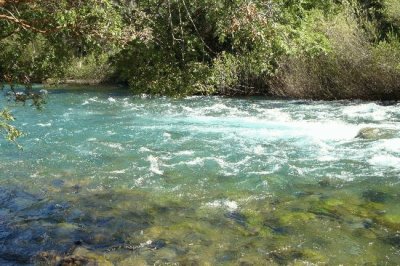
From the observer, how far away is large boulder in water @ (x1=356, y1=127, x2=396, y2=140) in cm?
1448

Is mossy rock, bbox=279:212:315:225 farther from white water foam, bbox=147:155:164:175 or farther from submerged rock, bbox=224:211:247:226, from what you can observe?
white water foam, bbox=147:155:164:175

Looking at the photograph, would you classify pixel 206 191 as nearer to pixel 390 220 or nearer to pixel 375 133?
pixel 390 220

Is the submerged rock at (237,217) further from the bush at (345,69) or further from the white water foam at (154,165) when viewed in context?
the bush at (345,69)

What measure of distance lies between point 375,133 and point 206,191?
23.9 feet

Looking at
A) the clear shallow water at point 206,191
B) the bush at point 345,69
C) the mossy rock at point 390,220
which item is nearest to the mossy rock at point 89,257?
the clear shallow water at point 206,191

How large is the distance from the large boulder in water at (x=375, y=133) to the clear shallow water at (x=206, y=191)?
0.06 metres

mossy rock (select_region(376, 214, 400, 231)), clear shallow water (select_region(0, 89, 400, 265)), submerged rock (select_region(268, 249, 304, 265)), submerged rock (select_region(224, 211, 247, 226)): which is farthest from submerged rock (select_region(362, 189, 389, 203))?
submerged rock (select_region(268, 249, 304, 265))

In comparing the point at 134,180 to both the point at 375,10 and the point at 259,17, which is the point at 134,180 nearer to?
the point at 259,17

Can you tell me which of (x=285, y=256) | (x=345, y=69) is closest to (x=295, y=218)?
(x=285, y=256)

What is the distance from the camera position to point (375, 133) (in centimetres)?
1479

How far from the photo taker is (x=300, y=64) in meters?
24.3

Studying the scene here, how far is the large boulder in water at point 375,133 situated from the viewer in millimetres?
14484

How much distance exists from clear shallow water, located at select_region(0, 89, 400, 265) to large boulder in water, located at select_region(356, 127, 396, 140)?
0.06 metres

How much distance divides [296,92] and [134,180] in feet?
51.7
